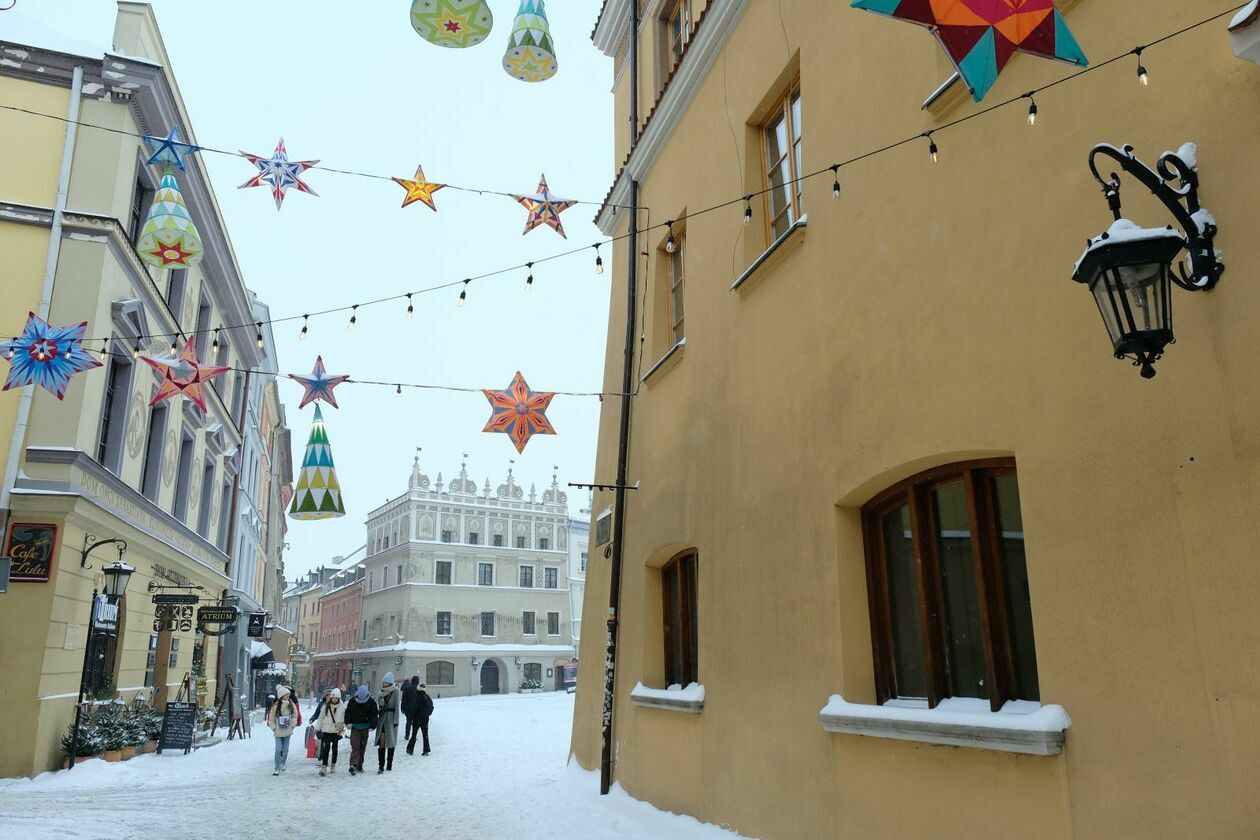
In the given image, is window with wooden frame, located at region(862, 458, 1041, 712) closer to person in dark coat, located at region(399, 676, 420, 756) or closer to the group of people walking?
the group of people walking

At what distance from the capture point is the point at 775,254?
282 inches

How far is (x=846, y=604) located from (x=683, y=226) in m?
5.68

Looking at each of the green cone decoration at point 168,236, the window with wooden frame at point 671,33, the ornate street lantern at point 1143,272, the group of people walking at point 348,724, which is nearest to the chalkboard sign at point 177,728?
the group of people walking at point 348,724

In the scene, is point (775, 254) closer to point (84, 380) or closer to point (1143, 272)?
point (1143, 272)

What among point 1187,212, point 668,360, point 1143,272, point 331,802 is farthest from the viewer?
point 331,802

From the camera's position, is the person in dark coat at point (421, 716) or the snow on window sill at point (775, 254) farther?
the person in dark coat at point (421, 716)


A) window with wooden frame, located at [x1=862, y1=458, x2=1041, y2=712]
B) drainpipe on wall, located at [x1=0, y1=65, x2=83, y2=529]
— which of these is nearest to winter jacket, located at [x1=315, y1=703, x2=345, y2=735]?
drainpipe on wall, located at [x1=0, y1=65, x2=83, y2=529]

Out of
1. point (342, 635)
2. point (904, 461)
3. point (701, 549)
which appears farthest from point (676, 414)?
point (342, 635)

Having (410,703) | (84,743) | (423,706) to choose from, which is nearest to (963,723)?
(84,743)

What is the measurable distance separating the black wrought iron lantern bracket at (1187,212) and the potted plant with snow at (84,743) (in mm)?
14687

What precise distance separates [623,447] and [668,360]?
182 centimetres

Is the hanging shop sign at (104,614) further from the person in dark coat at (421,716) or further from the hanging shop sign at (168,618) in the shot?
the person in dark coat at (421,716)

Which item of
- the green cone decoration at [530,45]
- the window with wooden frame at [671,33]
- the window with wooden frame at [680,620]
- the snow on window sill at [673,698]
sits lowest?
the snow on window sill at [673,698]

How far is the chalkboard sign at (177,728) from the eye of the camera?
15930 millimetres
